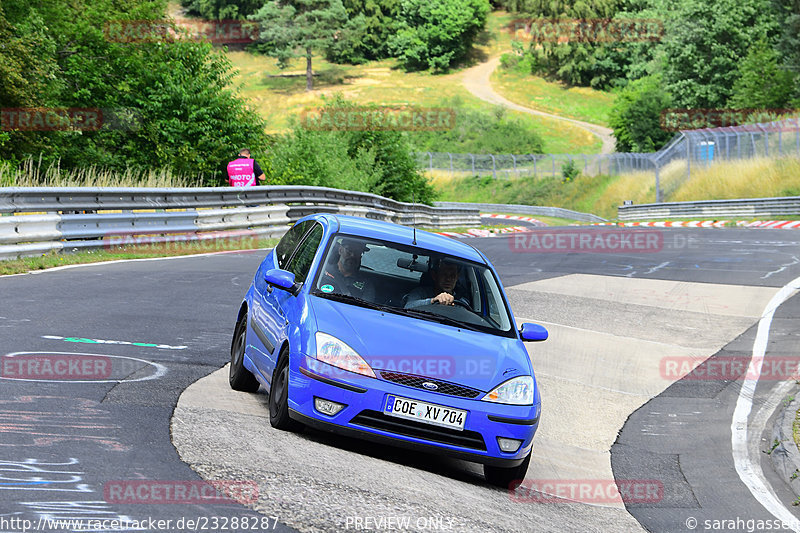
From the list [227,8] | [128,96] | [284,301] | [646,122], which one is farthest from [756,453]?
[227,8]

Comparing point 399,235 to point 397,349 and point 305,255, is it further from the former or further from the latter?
point 397,349

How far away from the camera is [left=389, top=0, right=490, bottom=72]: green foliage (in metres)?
140

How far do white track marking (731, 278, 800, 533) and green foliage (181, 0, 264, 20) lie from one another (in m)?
135

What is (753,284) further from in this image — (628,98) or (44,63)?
(628,98)

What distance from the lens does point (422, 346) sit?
21.6 feet

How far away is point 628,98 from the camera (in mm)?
93250

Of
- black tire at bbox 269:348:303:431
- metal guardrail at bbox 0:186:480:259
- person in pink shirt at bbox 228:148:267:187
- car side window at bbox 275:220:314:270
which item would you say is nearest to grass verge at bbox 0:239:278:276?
metal guardrail at bbox 0:186:480:259

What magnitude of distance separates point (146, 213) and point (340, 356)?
1362 centimetres

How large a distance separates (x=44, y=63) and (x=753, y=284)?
1816 cm

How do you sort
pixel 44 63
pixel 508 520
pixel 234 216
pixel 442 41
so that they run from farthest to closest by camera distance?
pixel 442 41, pixel 44 63, pixel 234 216, pixel 508 520

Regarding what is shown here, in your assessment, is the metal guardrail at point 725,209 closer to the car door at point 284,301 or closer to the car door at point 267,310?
the car door at point 267,310

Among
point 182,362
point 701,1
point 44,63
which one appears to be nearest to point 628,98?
point 701,1

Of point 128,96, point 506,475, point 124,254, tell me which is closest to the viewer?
point 506,475

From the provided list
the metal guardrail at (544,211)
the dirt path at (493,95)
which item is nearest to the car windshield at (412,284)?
the metal guardrail at (544,211)
